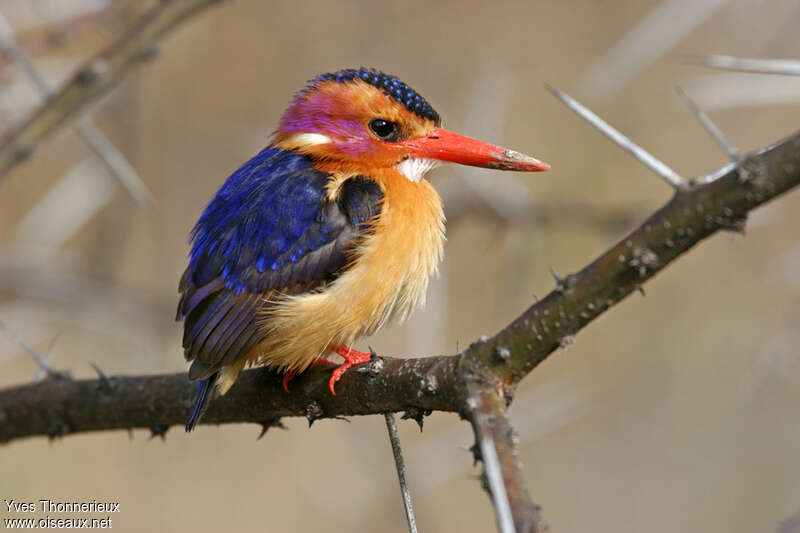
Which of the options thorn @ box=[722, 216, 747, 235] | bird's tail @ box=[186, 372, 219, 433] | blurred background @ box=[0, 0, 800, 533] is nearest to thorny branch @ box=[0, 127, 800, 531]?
thorn @ box=[722, 216, 747, 235]

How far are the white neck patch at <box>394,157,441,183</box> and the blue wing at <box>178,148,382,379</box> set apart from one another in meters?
0.22

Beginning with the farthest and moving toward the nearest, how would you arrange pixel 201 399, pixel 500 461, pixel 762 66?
pixel 201 399 < pixel 762 66 < pixel 500 461

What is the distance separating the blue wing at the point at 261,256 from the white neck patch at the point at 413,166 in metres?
0.22

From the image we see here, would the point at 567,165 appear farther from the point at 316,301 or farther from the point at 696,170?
the point at 316,301

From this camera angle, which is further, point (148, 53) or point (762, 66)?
point (148, 53)

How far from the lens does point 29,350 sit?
8.30ft

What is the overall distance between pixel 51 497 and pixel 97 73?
3.01 metres

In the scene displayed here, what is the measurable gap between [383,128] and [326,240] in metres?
0.56

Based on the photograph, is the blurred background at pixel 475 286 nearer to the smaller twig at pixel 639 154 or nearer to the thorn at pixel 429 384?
the thorn at pixel 429 384

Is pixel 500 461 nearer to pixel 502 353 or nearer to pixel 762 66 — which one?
pixel 502 353

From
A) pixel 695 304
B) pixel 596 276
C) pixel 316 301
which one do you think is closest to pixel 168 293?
pixel 316 301

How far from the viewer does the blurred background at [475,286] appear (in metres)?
5.00

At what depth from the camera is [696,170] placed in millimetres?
5766

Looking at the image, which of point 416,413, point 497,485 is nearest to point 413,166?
point 416,413
